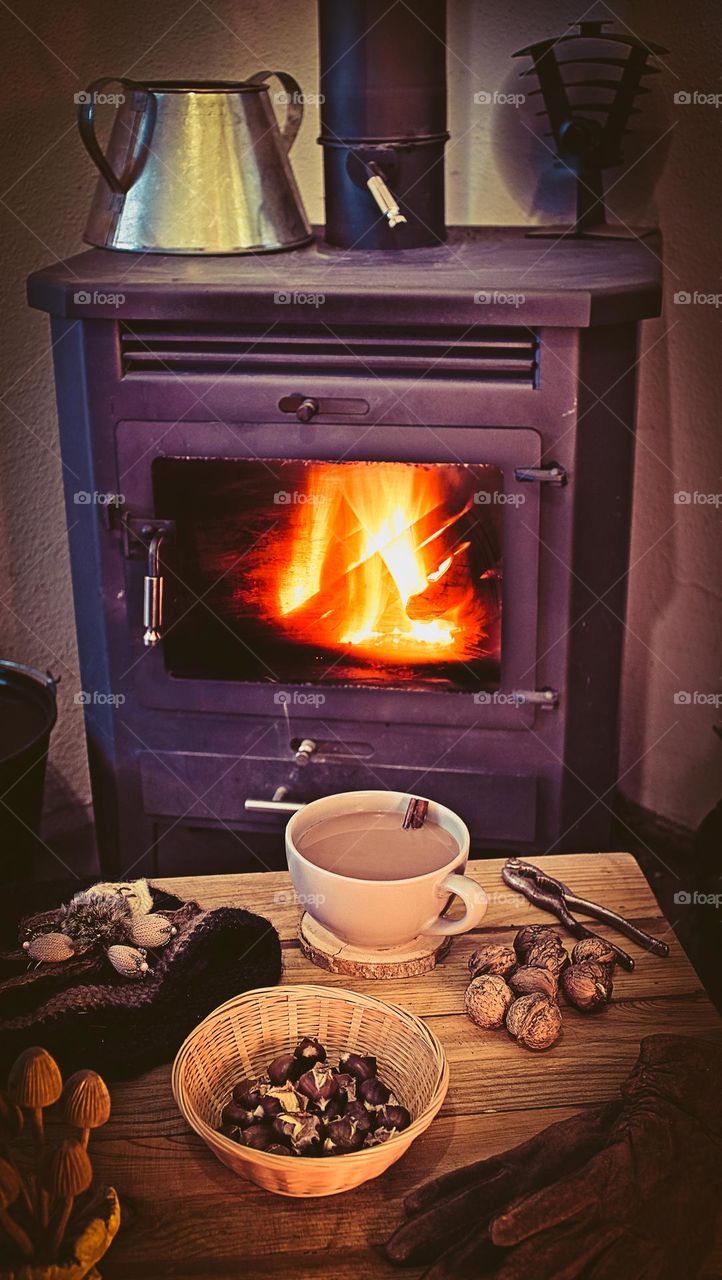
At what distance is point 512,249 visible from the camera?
6.02 ft

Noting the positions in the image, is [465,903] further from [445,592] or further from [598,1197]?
[445,592]

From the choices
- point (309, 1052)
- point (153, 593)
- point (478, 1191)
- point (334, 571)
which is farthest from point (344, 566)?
point (478, 1191)

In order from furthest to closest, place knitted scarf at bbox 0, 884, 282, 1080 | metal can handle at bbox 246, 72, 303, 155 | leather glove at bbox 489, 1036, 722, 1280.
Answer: metal can handle at bbox 246, 72, 303, 155, knitted scarf at bbox 0, 884, 282, 1080, leather glove at bbox 489, 1036, 722, 1280

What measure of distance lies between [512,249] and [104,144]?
69 cm

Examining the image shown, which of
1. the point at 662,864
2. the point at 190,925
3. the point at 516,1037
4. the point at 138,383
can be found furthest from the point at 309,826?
the point at 662,864

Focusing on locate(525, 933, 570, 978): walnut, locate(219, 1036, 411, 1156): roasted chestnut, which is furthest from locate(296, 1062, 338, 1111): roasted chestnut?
locate(525, 933, 570, 978): walnut

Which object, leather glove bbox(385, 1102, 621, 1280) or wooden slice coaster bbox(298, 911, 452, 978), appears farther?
wooden slice coaster bbox(298, 911, 452, 978)

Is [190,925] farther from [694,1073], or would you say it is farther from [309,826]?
[694,1073]

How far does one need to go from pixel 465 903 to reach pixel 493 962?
0.20 feet

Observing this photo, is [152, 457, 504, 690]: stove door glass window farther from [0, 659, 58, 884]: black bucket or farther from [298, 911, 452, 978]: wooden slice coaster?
[298, 911, 452, 978]: wooden slice coaster

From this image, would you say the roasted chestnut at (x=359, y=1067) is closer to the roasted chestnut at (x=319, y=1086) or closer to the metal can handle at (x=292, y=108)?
the roasted chestnut at (x=319, y=1086)

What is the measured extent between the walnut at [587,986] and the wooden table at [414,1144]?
12 mm

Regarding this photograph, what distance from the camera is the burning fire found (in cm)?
166

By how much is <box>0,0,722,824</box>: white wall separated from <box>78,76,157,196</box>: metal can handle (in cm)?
32
